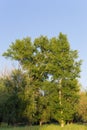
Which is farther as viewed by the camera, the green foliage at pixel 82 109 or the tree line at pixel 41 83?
the green foliage at pixel 82 109

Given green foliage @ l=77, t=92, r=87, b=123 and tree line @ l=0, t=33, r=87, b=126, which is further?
green foliage @ l=77, t=92, r=87, b=123

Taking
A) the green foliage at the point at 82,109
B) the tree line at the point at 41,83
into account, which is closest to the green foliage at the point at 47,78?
the tree line at the point at 41,83

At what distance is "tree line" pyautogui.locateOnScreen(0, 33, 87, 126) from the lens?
42656 millimetres

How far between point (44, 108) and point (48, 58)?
303 inches

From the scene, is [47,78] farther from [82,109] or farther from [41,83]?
[82,109]

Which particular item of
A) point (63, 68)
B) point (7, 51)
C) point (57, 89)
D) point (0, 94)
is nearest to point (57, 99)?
point (57, 89)

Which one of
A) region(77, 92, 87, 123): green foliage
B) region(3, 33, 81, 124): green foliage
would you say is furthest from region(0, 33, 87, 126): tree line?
region(77, 92, 87, 123): green foliage

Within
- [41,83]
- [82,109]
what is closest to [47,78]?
[41,83]

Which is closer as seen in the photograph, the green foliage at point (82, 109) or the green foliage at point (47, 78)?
the green foliage at point (47, 78)

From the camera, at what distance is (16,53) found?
153 ft

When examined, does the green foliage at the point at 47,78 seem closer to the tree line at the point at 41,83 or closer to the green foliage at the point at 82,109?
the tree line at the point at 41,83

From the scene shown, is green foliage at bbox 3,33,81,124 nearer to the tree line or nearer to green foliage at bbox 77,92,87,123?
the tree line

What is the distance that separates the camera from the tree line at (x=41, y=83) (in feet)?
140

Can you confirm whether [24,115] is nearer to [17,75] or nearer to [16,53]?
[17,75]
